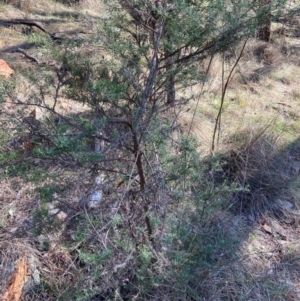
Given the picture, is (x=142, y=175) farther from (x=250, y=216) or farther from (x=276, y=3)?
(x=250, y=216)

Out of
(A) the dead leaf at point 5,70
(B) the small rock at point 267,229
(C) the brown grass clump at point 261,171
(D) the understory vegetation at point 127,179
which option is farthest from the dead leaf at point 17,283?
(A) the dead leaf at point 5,70

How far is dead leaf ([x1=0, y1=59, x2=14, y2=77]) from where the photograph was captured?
428 centimetres

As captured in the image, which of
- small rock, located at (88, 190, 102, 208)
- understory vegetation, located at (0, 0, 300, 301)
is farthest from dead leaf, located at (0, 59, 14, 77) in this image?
small rock, located at (88, 190, 102, 208)

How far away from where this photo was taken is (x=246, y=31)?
100 inches

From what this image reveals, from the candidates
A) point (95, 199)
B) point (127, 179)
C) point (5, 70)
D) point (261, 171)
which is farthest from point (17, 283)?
point (5, 70)

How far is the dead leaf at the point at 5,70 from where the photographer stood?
428 centimetres

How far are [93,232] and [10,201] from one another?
3.18ft

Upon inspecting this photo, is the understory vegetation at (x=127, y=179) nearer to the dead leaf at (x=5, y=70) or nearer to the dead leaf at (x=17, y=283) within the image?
the dead leaf at (x=17, y=283)

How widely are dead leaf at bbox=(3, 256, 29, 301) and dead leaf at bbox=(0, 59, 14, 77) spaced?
7.36 ft

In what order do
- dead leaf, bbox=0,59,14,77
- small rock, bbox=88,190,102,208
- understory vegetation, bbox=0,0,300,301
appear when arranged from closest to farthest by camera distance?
understory vegetation, bbox=0,0,300,301 < small rock, bbox=88,190,102,208 < dead leaf, bbox=0,59,14,77

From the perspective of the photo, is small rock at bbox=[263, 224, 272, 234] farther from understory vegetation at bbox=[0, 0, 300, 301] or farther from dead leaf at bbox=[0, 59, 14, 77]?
dead leaf at bbox=[0, 59, 14, 77]

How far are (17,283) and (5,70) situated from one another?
8.10ft

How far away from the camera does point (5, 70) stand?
434 cm

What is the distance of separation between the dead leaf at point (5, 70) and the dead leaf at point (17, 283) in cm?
224
